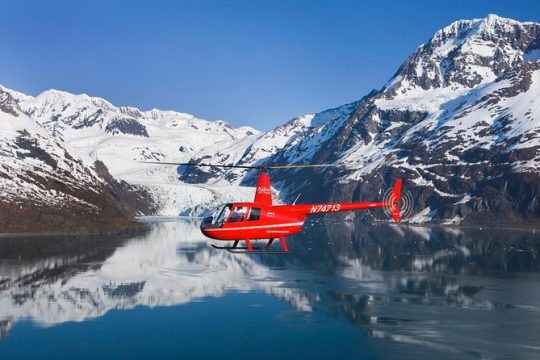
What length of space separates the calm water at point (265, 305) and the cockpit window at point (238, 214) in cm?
1350

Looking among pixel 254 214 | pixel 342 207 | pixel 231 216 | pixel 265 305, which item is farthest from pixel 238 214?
pixel 265 305

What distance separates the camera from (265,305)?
77875 millimetres

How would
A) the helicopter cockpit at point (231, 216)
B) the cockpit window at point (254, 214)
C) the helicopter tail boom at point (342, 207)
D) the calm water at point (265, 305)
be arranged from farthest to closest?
the calm water at point (265, 305), the helicopter tail boom at point (342, 207), the cockpit window at point (254, 214), the helicopter cockpit at point (231, 216)

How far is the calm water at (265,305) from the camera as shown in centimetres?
5962

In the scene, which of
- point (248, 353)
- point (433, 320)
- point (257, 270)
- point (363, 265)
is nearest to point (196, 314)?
point (248, 353)

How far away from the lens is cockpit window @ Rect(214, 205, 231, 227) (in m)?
51.7

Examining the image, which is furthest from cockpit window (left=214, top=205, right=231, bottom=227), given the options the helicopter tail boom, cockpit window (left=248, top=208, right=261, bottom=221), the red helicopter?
the helicopter tail boom

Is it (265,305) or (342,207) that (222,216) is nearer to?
(342,207)

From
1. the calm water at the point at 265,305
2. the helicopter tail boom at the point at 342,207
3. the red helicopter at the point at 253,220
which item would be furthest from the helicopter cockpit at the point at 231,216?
the calm water at the point at 265,305

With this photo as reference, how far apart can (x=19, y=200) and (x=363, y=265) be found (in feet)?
347

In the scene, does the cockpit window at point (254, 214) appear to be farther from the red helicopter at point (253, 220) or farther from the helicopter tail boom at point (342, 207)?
the helicopter tail boom at point (342, 207)

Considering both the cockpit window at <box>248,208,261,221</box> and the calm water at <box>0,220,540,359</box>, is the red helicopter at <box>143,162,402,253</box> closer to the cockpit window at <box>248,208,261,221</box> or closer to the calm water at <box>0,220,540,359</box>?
the cockpit window at <box>248,208,261,221</box>

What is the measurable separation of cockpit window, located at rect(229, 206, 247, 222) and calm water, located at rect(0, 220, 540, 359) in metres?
13.5

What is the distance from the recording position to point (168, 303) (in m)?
80.3
